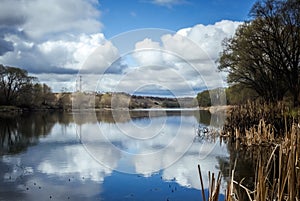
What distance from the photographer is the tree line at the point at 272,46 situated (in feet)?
81.9

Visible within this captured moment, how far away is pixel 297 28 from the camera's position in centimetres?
2497

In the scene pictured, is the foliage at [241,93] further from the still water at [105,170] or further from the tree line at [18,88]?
the tree line at [18,88]

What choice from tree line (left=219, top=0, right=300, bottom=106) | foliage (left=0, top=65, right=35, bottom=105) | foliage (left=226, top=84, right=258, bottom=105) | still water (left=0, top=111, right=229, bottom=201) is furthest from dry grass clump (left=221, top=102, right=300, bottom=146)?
foliage (left=0, top=65, right=35, bottom=105)

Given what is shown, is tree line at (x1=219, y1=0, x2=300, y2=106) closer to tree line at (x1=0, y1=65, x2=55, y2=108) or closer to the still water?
the still water

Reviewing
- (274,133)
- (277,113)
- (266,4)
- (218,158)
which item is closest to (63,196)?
(218,158)

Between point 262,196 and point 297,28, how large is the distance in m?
24.7

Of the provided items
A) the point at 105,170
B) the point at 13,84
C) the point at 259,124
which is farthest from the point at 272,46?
the point at 13,84

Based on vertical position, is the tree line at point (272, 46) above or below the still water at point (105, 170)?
above

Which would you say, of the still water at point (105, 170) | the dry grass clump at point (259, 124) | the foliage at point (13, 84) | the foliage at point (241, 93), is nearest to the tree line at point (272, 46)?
the foliage at point (241, 93)

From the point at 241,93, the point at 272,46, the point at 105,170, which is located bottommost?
the point at 105,170

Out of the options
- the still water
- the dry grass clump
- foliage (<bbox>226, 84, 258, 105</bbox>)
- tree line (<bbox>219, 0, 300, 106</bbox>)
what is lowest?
the still water

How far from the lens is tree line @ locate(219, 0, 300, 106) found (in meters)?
25.0

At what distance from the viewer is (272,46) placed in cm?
2603

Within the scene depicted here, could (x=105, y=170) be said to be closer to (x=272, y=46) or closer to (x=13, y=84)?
(x=272, y=46)
